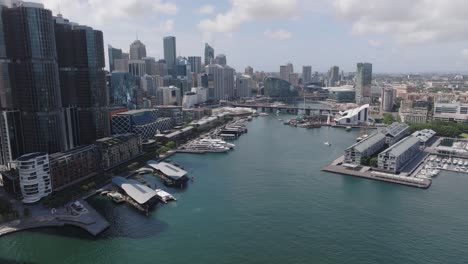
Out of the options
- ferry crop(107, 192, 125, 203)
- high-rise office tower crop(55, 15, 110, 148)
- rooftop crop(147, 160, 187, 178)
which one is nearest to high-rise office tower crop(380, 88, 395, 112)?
rooftop crop(147, 160, 187, 178)

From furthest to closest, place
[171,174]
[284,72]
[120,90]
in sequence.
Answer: [284,72] → [120,90] → [171,174]

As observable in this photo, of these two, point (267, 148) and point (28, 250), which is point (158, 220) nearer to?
point (28, 250)

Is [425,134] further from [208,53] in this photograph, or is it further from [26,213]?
[208,53]

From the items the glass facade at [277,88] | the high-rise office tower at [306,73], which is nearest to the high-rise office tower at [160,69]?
the glass facade at [277,88]

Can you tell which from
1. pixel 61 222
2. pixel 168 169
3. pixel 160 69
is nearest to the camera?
pixel 61 222

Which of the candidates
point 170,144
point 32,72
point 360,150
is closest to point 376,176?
point 360,150
